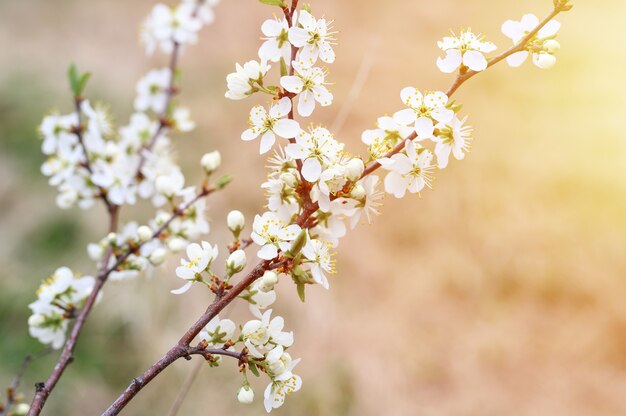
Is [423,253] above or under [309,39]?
above

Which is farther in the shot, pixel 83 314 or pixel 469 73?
pixel 83 314

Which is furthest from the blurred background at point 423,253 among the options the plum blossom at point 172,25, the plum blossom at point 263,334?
the plum blossom at point 263,334

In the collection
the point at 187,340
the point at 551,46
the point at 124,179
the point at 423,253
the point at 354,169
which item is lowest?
the point at 187,340

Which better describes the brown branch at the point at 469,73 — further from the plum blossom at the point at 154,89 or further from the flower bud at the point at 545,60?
the plum blossom at the point at 154,89

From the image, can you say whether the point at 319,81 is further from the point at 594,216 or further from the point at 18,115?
the point at 18,115

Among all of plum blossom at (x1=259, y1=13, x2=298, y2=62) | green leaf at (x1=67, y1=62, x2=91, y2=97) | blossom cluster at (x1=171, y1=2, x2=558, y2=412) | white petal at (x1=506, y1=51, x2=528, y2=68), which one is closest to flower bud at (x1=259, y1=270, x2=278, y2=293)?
blossom cluster at (x1=171, y1=2, x2=558, y2=412)

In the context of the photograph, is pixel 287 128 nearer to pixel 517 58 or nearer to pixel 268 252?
pixel 268 252

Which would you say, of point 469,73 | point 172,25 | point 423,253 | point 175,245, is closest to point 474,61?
point 469,73
